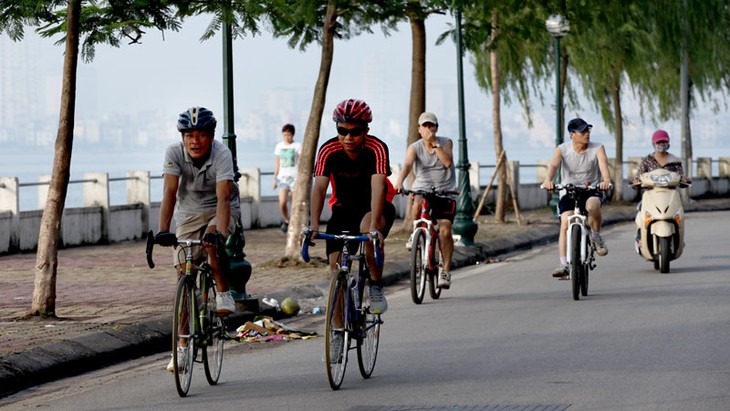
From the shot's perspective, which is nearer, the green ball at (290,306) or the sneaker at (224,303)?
the sneaker at (224,303)

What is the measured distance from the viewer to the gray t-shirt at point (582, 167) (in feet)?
50.4

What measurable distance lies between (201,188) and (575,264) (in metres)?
5.86

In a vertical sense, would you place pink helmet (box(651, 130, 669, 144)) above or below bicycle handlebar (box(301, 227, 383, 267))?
above

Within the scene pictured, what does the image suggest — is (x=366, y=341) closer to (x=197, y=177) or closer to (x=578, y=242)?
(x=197, y=177)

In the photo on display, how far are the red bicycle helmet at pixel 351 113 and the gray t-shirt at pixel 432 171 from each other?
225 inches

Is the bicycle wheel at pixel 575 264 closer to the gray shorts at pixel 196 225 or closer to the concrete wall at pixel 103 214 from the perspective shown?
the gray shorts at pixel 196 225

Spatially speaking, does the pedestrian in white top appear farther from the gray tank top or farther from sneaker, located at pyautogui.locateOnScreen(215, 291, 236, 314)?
sneaker, located at pyautogui.locateOnScreen(215, 291, 236, 314)

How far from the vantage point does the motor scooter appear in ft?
57.6

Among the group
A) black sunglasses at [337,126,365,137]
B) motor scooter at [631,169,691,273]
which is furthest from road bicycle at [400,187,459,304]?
black sunglasses at [337,126,365,137]

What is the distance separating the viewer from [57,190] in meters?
12.4

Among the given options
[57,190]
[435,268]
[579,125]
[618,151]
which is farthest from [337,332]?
[618,151]

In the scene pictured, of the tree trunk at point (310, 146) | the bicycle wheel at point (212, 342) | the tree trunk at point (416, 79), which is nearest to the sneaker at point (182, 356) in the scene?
the bicycle wheel at point (212, 342)

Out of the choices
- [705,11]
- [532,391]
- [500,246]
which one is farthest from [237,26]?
[705,11]

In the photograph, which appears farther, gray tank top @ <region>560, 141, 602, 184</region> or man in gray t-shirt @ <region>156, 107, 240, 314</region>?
gray tank top @ <region>560, 141, 602, 184</region>
